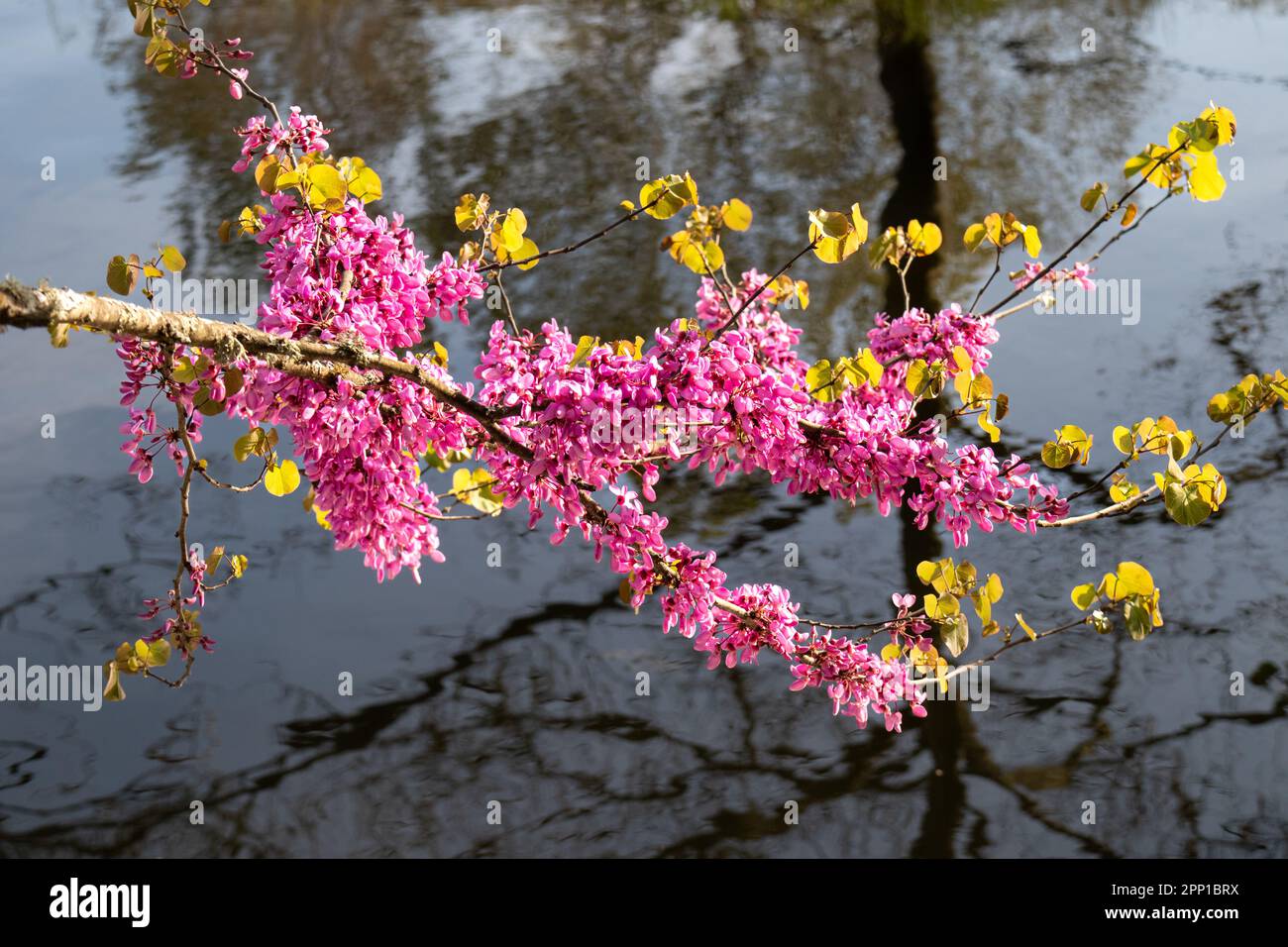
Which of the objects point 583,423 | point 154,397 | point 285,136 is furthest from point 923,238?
point 154,397

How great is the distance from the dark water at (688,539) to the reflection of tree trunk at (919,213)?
2 cm

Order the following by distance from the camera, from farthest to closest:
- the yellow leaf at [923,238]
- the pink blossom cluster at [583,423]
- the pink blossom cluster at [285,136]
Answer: the yellow leaf at [923,238] < the pink blossom cluster at [285,136] < the pink blossom cluster at [583,423]

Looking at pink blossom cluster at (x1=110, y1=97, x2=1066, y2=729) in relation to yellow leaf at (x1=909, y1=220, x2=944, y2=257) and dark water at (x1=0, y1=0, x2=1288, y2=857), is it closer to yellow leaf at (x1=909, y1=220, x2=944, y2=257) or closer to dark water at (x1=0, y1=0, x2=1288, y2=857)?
yellow leaf at (x1=909, y1=220, x2=944, y2=257)

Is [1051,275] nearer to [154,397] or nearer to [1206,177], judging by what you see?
[1206,177]

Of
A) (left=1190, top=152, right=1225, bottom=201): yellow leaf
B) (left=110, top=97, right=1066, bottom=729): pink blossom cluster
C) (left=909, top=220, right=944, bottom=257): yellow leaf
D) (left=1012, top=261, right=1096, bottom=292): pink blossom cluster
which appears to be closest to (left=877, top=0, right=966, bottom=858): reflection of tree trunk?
(left=110, top=97, right=1066, bottom=729): pink blossom cluster

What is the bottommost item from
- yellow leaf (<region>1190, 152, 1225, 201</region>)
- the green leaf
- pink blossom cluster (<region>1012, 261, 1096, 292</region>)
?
the green leaf

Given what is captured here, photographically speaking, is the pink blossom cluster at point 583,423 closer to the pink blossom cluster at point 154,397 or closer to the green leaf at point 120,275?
the pink blossom cluster at point 154,397

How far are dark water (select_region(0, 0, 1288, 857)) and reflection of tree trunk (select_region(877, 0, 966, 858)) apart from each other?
0.02 m

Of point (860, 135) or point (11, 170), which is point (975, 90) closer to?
point (860, 135)

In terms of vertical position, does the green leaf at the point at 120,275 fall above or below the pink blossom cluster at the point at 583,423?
above

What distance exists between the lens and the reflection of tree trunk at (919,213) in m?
3.41

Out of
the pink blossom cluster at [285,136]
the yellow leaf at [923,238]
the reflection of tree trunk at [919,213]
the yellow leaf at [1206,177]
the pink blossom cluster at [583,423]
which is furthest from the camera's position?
the reflection of tree trunk at [919,213]

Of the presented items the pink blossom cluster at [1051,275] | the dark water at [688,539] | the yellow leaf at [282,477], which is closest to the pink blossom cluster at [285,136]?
the yellow leaf at [282,477]

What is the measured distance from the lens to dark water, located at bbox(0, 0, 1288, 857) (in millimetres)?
3459
